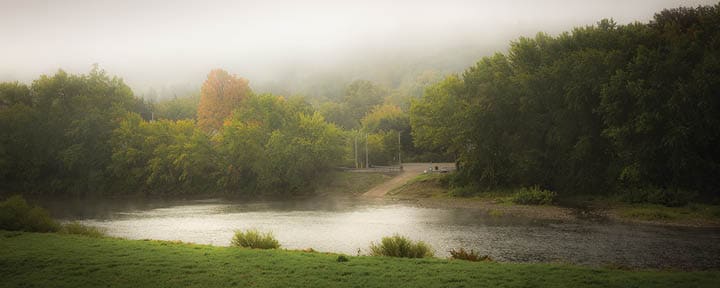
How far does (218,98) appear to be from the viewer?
110 meters

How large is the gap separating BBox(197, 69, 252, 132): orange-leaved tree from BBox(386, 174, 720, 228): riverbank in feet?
167

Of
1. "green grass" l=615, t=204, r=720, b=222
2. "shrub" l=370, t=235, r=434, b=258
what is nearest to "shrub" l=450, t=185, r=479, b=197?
"green grass" l=615, t=204, r=720, b=222

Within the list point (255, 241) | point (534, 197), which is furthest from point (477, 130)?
point (255, 241)

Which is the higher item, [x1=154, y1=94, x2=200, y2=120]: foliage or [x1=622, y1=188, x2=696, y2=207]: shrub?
[x1=154, y1=94, x2=200, y2=120]: foliage

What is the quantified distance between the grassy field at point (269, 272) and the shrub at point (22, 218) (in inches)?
333

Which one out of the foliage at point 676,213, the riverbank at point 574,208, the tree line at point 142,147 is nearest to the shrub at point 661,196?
the foliage at point 676,213

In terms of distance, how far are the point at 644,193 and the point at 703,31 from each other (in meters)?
16.4

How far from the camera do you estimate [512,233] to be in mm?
37656

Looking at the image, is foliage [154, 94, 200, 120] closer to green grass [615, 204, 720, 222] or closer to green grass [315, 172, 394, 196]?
green grass [315, 172, 394, 196]

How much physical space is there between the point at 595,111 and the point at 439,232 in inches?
995

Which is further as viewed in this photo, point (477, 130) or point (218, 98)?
point (218, 98)

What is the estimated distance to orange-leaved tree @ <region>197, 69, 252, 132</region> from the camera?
109312mm

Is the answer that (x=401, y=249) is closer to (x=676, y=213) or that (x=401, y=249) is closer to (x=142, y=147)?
(x=676, y=213)

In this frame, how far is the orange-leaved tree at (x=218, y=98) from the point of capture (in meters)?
109
